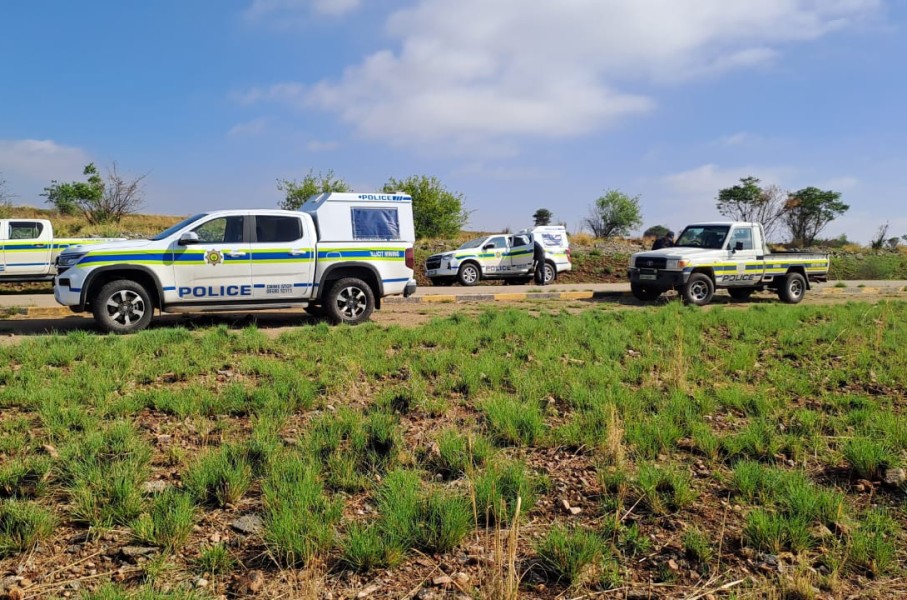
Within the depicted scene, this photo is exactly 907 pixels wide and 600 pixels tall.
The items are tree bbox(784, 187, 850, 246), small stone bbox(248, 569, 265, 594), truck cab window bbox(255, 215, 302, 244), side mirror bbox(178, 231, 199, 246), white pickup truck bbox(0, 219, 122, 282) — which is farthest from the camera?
tree bbox(784, 187, 850, 246)

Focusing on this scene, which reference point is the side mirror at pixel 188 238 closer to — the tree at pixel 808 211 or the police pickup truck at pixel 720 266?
the police pickup truck at pixel 720 266

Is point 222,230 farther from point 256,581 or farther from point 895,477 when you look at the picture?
point 895,477

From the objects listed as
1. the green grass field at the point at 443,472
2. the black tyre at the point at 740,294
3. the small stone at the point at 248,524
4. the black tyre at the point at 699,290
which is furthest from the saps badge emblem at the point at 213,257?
the black tyre at the point at 740,294

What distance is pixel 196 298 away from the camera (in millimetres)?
9625

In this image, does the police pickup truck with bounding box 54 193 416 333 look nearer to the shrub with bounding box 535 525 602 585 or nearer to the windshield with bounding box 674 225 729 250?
the shrub with bounding box 535 525 602 585

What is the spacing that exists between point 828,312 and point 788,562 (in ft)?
32.5

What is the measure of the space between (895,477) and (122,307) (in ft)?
30.8

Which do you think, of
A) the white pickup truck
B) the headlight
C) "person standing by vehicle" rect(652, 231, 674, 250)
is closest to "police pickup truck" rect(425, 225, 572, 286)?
"person standing by vehicle" rect(652, 231, 674, 250)

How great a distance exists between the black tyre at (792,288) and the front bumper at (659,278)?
3.46 metres

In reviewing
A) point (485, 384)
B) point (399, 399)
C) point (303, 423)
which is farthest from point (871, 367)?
point (303, 423)

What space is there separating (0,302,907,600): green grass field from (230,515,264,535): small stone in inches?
2.3

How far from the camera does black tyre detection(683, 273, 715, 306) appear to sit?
14.4 m

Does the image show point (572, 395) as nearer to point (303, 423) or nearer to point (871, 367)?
point (303, 423)

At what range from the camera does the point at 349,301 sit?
10547 millimetres
